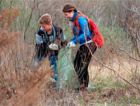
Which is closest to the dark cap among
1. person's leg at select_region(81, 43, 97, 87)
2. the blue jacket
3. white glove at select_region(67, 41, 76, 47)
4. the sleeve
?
the blue jacket

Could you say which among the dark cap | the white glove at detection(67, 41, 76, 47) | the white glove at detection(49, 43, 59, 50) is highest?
the dark cap

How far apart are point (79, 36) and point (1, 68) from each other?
9.86 feet

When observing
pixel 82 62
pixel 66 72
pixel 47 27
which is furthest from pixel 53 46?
pixel 82 62

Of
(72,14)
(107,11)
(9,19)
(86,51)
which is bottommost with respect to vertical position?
(107,11)

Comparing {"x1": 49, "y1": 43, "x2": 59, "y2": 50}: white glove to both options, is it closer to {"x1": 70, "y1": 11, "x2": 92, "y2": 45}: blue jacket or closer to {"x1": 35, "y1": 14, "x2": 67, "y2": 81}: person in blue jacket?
{"x1": 35, "y1": 14, "x2": 67, "y2": 81}: person in blue jacket

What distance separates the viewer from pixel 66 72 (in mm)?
7938

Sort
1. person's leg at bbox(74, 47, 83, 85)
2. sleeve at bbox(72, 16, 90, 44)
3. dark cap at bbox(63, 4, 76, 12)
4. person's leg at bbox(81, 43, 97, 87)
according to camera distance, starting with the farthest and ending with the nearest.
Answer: person's leg at bbox(74, 47, 83, 85) < person's leg at bbox(81, 43, 97, 87) < dark cap at bbox(63, 4, 76, 12) < sleeve at bbox(72, 16, 90, 44)

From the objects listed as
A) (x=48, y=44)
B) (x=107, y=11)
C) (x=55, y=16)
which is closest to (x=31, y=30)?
(x=48, y=44)

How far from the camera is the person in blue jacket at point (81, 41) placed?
7934mm

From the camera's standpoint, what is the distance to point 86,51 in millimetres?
8242

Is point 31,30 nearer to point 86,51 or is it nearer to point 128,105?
point 86,51

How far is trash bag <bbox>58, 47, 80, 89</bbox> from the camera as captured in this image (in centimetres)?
779

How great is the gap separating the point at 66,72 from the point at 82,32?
2.24 ft

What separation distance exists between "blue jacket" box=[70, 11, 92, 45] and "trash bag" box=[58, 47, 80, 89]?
0.23 metres
